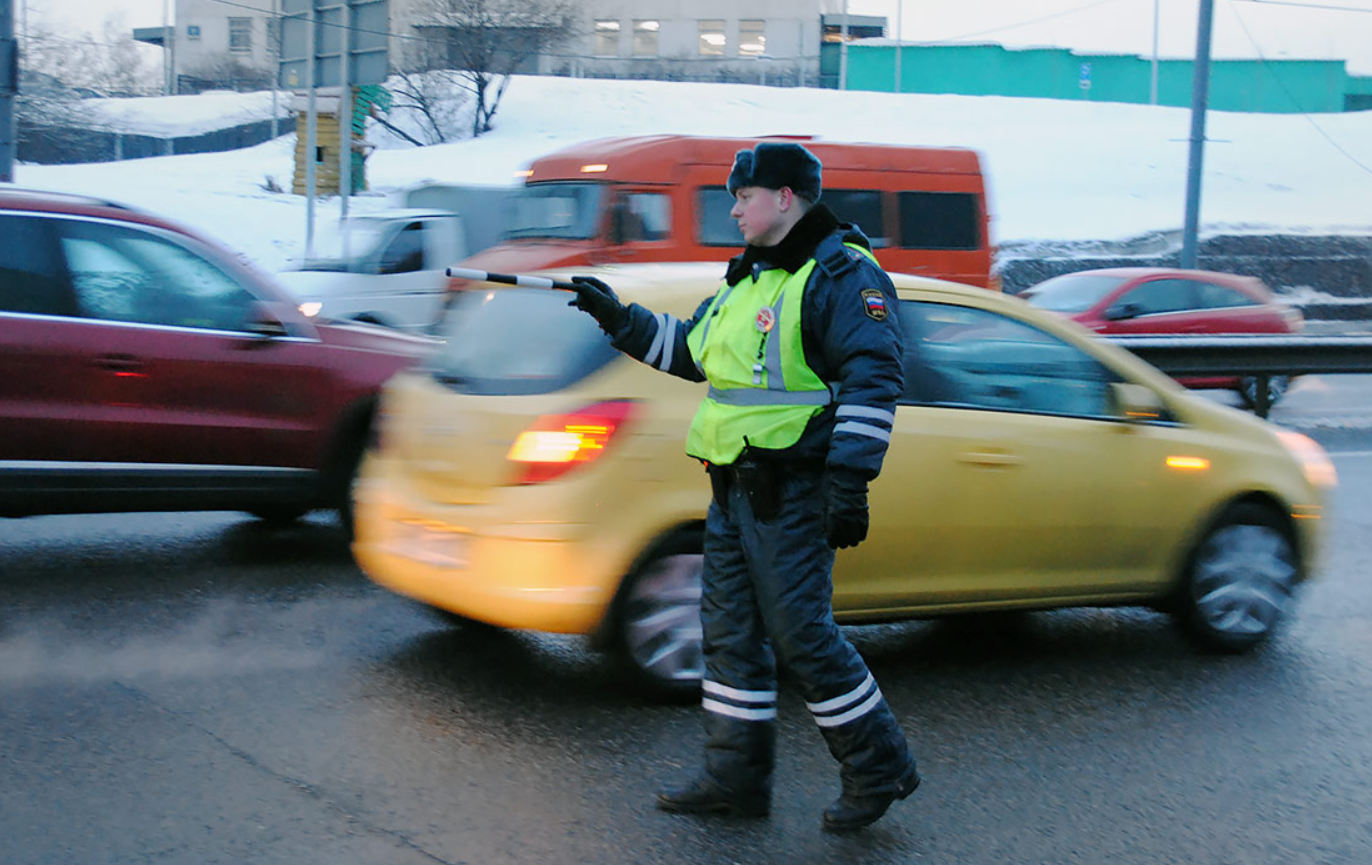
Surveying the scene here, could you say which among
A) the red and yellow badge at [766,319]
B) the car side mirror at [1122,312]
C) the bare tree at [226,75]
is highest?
the bare tree at [226,75]

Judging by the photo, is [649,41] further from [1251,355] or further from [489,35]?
[1251,355]

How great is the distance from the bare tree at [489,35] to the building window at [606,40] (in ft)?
65.9

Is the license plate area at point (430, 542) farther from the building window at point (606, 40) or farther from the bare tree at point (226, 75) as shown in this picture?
the building window at point (606, 40)

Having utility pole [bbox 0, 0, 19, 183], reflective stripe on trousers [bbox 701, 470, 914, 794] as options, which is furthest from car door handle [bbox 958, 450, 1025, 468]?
utility pole [bbox 0, 0, 19, 183]

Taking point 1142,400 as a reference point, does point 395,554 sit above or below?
below

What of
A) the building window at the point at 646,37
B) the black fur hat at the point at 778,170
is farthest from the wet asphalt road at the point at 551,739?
the building window at the point at 646,37

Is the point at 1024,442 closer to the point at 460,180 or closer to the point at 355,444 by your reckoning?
the point at 355,444

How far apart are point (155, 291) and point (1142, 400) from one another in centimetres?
449

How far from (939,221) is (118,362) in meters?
11.0

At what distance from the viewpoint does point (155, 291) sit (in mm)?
7078

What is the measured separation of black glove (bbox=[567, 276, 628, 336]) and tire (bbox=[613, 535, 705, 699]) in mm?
1134

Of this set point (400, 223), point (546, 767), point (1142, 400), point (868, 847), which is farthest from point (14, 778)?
point (400, 223)

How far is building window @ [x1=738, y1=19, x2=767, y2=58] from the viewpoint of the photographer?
69.8 meters

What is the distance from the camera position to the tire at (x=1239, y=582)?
19.4ft
